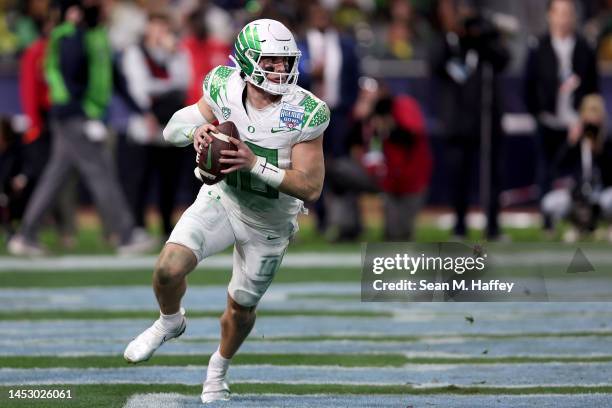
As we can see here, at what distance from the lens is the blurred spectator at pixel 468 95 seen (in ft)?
46.5

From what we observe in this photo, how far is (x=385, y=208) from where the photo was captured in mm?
14523

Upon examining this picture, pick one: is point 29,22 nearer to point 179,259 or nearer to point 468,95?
point 468,95

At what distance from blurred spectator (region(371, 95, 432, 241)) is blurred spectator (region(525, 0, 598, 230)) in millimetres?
1175

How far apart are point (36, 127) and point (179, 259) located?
734 centimetres

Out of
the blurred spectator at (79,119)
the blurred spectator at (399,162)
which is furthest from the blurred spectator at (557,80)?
the blurred spectator at (79,119)

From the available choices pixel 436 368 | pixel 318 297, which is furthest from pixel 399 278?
pixel 318 297

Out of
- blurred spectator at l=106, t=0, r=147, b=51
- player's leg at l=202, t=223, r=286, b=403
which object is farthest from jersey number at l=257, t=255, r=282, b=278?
blurred spectator at l=106, t=0, r=147, b=51

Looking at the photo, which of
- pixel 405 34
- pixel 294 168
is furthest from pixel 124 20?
pixel 294 168

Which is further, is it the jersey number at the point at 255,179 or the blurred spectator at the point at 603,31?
the blurred spectator at the point at 603,31

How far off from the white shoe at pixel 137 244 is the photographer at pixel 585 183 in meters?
3.75

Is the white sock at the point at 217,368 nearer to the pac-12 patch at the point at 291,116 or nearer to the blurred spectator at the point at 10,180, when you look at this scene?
the pac-12 patch at the point at 291,116

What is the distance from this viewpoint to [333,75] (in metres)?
14.4

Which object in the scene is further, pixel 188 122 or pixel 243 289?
pixel 188 122

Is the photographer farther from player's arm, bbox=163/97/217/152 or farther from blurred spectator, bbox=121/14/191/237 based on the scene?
player's arm, bbox=163/97/217/152
